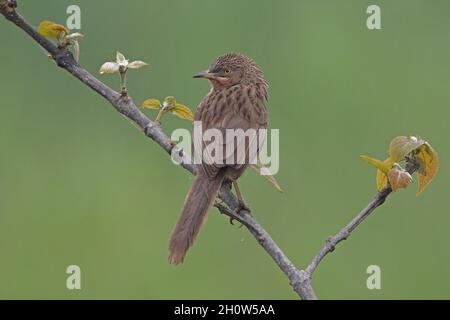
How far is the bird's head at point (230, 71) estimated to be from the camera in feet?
15.1

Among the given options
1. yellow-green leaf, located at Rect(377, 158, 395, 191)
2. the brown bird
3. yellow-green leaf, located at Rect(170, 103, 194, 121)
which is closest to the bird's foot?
the brown bird

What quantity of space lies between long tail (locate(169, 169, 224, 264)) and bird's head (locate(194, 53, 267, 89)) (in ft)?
2.64

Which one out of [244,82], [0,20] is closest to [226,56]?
[244,82]

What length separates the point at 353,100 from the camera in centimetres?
793

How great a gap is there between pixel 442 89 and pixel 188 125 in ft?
7.63

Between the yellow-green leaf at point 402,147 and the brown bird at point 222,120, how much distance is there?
0.66 m

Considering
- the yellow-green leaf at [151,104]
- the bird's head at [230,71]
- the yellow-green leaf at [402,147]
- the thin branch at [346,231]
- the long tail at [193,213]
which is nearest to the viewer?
the thin branch at [346,231]

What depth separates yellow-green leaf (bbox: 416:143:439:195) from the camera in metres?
3.28

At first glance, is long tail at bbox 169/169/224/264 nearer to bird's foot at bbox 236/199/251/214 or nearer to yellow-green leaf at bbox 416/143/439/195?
bird's foot at bbox 236/199/251/214

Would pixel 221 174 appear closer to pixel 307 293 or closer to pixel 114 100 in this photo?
pixel 114 100

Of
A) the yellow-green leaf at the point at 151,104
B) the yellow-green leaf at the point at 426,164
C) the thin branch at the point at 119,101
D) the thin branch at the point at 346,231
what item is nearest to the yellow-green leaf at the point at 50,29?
the thin branch at the point at 119,101

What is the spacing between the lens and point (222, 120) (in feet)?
14.1

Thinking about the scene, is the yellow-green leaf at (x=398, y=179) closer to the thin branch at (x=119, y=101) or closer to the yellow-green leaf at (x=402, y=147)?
the yellow-green leaf at (x=402, y=147)

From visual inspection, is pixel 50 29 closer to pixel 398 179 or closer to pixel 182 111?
pixel 182 111
